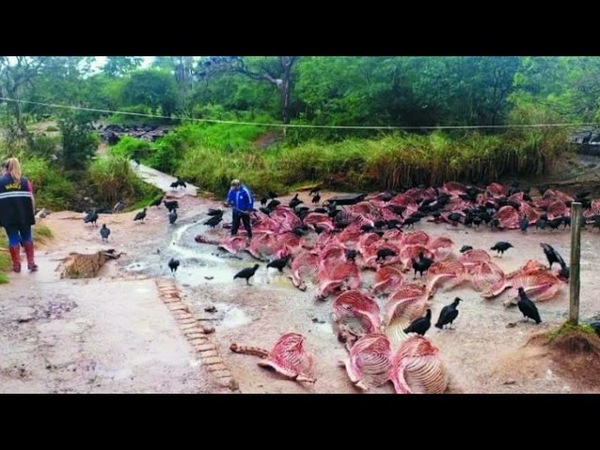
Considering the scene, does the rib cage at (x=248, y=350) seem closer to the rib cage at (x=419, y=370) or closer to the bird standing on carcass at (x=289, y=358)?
the bird standing on carcass at (x=289, y=358)

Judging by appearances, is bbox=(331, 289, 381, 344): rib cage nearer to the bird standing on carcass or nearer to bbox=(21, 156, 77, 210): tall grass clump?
the bird standing on carcass

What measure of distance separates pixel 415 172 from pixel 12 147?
13019 mm

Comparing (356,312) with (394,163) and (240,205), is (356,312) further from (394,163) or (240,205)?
(394,163)

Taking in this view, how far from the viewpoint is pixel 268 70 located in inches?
1251

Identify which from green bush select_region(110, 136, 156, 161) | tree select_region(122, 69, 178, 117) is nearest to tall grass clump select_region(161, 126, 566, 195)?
green bush select_region(110, 136, 156, 161)

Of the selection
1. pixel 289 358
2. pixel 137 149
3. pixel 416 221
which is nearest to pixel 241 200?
pixel 416 221

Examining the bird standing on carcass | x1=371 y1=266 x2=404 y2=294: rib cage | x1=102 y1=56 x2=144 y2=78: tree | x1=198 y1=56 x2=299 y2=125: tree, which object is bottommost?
x1=371 y1=266 x2=404 y2=294: rib cage

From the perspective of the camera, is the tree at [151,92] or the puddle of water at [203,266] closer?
the puddle of water at [203,266]

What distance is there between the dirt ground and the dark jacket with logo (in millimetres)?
949

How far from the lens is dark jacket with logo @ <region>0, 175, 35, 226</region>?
9.72 metres

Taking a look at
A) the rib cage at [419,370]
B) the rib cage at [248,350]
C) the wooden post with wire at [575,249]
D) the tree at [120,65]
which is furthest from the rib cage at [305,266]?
the tree at [120,65]

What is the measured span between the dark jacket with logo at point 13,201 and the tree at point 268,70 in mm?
21035

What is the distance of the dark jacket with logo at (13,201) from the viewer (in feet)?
31.9

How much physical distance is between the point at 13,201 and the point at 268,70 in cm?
2341
